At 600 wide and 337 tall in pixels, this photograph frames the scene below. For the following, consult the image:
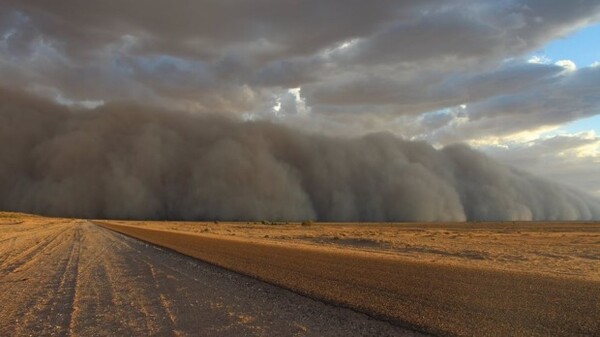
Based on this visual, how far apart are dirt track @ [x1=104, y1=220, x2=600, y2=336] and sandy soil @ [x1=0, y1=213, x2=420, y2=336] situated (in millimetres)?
771

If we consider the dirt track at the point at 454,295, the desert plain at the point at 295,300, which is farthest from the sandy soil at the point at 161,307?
the dirt track at the point at 454,295

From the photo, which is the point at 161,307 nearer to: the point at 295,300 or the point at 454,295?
the point at 295,300

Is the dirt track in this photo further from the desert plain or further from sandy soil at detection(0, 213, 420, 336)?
sandy soil at detection(0, 213, 420, 336)

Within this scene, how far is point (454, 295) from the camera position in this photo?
10617 millimetres

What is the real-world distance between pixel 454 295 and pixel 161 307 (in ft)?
20.6

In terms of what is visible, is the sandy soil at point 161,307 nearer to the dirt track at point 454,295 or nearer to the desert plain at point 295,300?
the desert plain at point 295,300

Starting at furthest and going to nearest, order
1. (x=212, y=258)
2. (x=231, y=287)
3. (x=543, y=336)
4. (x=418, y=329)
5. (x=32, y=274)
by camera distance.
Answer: (x=212, y=258)
(x=32, y=274)
(x=231, y=287)
(x=418, y=329)
(x=543, y=336)

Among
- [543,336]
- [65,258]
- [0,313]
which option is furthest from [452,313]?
[65,258]

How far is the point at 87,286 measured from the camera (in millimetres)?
12469

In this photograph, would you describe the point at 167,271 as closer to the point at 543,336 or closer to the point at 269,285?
the point at 269,285

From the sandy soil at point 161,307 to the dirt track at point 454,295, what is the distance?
2.53 feet

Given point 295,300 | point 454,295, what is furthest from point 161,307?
point 454,295

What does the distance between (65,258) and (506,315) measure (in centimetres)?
1865

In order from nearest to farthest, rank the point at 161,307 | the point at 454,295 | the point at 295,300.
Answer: the point at 161,307 → the point at 295,300 → the point at 454,295
